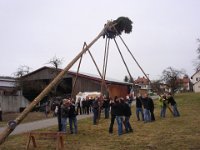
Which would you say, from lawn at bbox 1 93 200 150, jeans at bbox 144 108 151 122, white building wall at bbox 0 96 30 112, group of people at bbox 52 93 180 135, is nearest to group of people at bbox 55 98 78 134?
group of people at bbox 52 93 180 135

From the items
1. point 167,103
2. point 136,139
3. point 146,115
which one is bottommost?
point 136,139

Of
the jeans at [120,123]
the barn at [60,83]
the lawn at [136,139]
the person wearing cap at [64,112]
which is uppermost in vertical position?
the barn at [60,83]

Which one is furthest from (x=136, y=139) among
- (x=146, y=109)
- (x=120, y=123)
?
(x=146, y=109)

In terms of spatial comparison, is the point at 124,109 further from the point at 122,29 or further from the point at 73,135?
the point at 122,29

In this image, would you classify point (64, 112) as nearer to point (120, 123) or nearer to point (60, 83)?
point (120, 123)

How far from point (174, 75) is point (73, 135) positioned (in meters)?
41.1

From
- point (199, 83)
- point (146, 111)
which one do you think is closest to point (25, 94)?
point (146, 111)

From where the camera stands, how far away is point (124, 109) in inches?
712

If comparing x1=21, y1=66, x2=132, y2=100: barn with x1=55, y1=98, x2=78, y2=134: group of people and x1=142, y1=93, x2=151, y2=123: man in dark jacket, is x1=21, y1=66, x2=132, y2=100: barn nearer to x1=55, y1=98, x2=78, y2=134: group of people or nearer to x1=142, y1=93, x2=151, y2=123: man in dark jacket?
x1=142, y1=93, x2=151, y2=123: man in dark jacket

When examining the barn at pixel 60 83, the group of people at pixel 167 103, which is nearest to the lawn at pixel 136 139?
the group of people at pixel 167 103

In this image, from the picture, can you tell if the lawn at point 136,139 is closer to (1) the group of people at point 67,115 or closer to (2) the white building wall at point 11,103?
(1) the group of people at point 67,115

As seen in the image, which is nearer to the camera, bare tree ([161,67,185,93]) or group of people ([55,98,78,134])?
group of people ([55,98,78,134])

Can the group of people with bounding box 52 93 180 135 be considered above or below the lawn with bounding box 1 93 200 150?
above

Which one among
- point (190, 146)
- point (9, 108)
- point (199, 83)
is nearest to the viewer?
point (190, 146)
